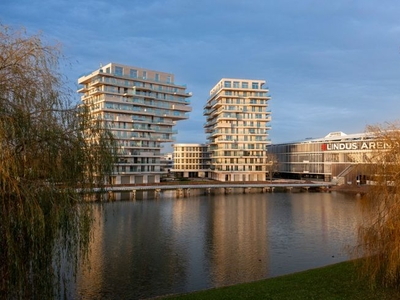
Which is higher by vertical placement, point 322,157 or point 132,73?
point 132,73

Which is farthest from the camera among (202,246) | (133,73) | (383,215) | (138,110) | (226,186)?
(133,73)

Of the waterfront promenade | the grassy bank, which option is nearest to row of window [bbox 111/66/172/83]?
the waterfront promenade

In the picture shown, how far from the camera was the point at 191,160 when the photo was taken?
123938 mm

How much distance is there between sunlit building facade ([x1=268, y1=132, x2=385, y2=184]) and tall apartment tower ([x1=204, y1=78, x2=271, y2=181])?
1464cm

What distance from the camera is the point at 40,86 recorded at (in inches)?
463

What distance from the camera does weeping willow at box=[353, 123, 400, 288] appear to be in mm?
14297

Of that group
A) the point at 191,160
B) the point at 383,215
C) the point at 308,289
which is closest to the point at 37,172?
the point at 308,289

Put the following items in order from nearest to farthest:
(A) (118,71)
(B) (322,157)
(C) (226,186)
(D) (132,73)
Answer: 1. (C) (226,186)
2. (A) (118,71)
3. (D) (132,73)
4. (B) (322,157)

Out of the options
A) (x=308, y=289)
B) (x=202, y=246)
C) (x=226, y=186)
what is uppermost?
(x=226, y=186)

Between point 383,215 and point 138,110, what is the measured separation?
71.1 meters

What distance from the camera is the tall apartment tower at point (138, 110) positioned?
7738cm

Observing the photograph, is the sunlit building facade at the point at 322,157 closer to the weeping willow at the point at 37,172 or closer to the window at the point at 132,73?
the window at the point at 132,73

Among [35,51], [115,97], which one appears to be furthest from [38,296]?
[115,97]

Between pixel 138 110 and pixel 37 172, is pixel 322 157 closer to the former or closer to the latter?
pixel 138 110
